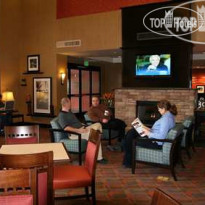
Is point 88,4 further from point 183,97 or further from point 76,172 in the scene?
point 76,172

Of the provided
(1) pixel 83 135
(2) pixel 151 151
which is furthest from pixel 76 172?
(1) pixel 83 135

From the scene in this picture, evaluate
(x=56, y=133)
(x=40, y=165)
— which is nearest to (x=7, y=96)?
(x=56, y=133)

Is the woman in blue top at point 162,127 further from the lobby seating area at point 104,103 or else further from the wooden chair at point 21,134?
the wooden chair at point 21,134

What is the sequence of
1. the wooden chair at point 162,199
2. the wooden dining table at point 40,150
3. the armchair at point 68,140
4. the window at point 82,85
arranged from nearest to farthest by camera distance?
the wooden chair at point 162,199 < the wooden dining table at point 40,150 < the armchair at point 68,140 < the window at point 82,85

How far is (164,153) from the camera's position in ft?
14.0

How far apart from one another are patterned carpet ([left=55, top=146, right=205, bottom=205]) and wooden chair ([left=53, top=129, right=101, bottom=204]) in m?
0.53

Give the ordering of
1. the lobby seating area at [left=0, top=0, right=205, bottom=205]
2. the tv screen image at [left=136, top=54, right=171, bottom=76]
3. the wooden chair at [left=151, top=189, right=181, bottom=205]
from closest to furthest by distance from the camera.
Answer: the wooden chair at [left=151, top=189, right=181, bottom=205], the lobby seating area at [left=0, top=0, right=205, bottom=205], the tv screen image at [left=136, top=54, right=171, bottom=76]

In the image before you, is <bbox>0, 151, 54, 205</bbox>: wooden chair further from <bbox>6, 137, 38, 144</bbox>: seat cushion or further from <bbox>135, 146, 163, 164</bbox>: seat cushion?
<bbox>135, 146, 163, 164</bbox>: seat cushion

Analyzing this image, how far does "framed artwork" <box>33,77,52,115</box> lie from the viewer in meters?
9.95

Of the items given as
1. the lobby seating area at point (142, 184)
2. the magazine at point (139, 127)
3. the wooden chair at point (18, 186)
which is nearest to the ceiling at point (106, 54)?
the magazine at point (139, 127)

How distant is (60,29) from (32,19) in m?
1.30

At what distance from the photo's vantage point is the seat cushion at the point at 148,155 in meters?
4.33

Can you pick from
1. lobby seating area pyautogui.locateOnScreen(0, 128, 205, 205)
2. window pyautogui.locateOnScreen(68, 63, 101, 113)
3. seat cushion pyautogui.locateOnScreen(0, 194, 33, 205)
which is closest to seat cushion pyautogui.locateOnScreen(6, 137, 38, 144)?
lobby seating area pyautogui.locateOnScreen(0, 128, 205, 205)

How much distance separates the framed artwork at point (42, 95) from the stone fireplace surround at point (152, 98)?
2561 millimetres
